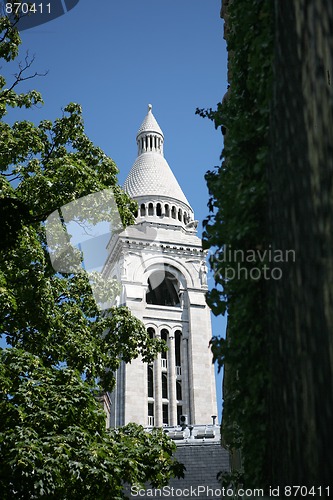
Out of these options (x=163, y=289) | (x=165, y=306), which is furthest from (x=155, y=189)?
(x=165, y=306)

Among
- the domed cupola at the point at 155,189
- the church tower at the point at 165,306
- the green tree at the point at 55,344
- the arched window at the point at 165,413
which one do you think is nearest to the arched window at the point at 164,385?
the church tower at the point at 165,306

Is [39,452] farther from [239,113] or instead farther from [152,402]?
[152,402]

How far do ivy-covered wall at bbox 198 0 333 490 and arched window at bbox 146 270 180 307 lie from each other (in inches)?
2519

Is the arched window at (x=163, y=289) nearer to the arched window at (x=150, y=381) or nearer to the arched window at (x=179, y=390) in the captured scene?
the arched window at (x=150, y=381)

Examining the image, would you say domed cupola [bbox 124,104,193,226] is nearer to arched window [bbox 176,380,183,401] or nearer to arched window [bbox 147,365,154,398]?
arched window [bbox 147,365,154,398]

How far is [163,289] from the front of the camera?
242 feet

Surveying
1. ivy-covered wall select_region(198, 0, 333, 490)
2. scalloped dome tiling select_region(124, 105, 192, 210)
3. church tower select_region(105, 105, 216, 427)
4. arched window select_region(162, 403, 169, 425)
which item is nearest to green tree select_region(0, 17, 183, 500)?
ivy-covered wall select_region(198, 0, 333, 490)

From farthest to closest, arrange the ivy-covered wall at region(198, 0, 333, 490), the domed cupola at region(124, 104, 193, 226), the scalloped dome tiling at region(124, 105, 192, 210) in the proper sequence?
the scalloped dome tiling at region(124, 105, 192, 210), the domed cupola at region(124, 104, 193, 226), the ivy-covered wall at region(198, 0, 333, 490)

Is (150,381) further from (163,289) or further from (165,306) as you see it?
(163,289)

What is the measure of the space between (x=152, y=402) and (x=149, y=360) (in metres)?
51.0

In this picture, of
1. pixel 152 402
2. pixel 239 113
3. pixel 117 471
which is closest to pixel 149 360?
pixel 117 471

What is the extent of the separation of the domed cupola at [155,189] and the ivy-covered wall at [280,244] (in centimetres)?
6656

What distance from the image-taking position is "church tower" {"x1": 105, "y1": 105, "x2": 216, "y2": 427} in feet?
211

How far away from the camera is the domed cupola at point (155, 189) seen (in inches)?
2911
